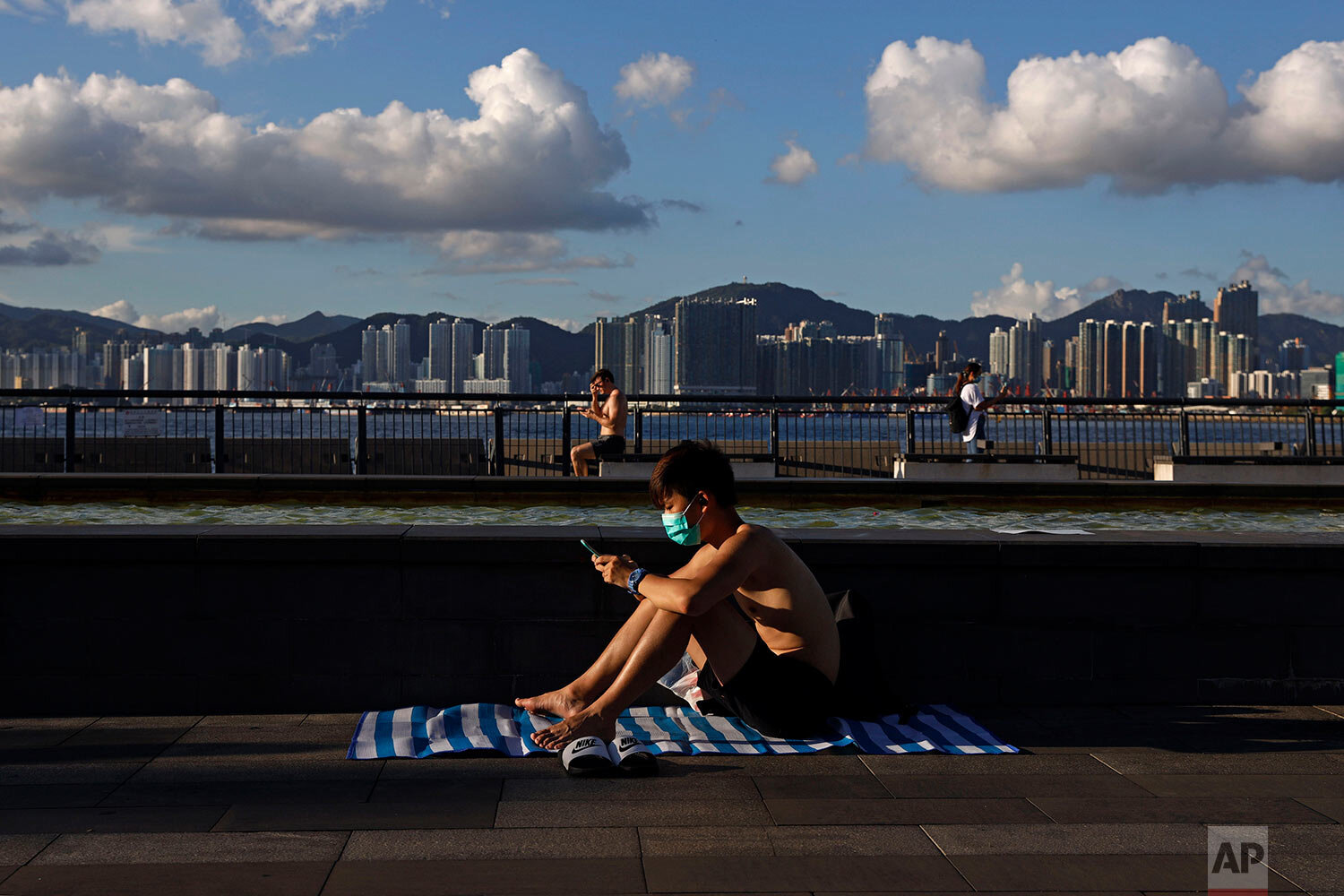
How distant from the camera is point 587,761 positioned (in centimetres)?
468

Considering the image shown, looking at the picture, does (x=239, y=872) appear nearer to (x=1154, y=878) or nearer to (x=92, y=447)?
(x=1154, y=878)

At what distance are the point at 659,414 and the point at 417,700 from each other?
14.1 meters

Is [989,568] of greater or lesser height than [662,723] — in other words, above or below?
above

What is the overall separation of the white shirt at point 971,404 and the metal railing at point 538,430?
3.77 feet

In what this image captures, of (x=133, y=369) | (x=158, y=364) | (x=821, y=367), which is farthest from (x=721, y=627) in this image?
(x=821, y=367)

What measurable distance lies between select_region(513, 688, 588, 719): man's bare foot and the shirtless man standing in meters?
9.97

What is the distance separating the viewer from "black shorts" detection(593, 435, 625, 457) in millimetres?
15470

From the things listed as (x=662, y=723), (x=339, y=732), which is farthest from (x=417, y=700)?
(x=662, y=723)

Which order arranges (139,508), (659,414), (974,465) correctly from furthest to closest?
(659,414)
(974,465)
(139,508)

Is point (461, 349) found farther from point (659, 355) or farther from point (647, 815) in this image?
point (647, 815)

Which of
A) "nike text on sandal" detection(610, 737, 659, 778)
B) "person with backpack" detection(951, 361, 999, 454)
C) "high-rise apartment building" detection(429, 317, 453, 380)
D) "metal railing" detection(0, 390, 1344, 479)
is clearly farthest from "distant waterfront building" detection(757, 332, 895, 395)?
"nike text on sandal" detection(610, 737, 659, 778)

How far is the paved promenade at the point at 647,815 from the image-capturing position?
141 inches

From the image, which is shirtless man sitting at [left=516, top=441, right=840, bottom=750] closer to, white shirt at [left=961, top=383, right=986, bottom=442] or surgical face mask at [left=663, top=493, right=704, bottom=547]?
surgical face mask at [left=663, top=493, right=704, bottom=547]

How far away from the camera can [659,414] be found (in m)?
19.7
